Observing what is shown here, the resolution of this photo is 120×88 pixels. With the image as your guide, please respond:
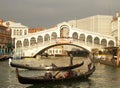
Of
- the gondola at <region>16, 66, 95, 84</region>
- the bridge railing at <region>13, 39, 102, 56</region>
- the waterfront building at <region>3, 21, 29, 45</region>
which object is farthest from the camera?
the waterfront building at <region>3, 21, 29, 45</region>

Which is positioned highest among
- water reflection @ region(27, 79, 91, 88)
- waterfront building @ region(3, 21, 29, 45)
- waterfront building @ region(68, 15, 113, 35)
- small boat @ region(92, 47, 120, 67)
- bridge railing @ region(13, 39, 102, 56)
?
waterfront building @ region(68, 15, 113, 35)

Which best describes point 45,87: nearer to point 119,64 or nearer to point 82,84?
point 82,84

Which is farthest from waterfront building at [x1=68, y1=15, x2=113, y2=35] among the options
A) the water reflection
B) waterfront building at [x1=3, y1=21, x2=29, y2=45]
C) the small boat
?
the water reflection

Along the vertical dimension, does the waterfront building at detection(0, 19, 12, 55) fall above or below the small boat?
above

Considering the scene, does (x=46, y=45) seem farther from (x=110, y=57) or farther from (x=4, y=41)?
(x=110, y=57)

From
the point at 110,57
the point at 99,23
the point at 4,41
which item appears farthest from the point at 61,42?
the point at 99,23

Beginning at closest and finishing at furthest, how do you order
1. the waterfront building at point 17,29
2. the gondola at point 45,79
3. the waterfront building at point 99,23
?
the gondola at point 45,79, the waterfront building at point 17,29, the waterfront building at point 99,23

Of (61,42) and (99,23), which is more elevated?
(99,23)

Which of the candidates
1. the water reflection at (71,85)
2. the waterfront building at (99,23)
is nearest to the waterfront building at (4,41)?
the waterfront building at (99,23)

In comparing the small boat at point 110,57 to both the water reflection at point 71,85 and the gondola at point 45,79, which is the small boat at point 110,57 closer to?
the gondola at point 45,79

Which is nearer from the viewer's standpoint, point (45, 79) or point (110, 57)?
point (45, 79)

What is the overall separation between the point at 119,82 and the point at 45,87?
3.41 m

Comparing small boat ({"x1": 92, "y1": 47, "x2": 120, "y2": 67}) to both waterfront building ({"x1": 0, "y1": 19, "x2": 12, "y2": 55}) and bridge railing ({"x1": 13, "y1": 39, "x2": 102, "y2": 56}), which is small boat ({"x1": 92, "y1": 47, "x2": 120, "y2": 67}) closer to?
bridge railing ({"x1": 13, "y1": 39, "x2": 102, "y2": 56})

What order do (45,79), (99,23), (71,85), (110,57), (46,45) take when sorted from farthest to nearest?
1. (99,23)
2. (46,45)
3. (110,57)
4. (71,85)
5. (45,79)
